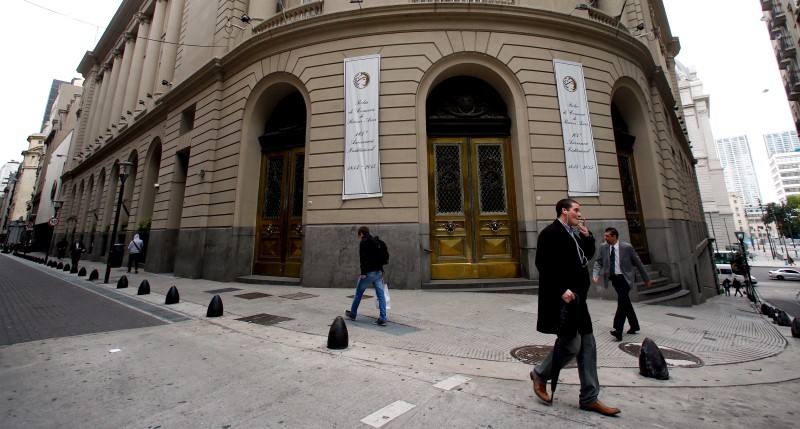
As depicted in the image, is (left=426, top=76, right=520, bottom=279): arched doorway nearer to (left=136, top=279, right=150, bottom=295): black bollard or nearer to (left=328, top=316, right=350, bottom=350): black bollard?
(left=328, top=316, right=350, bottom=350): black bollard

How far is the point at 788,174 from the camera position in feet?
382

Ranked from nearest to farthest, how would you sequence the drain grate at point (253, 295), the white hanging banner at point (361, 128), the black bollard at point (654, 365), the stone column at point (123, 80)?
the black bollard at point (654, 365), the drain grate at point (253, 295), the white hanging banner at point (361, 128), the stone column at point (123, 80)

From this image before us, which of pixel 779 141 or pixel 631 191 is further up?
pixel 779 141

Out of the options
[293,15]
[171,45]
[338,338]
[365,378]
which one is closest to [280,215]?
[293,15]

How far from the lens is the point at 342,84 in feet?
35.7

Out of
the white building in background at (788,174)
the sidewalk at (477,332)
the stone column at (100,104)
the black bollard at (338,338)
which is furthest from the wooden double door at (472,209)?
the white building in background at (788,174)

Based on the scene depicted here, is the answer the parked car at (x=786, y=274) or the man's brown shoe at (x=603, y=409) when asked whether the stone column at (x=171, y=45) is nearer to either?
the man's brown shoe at (x=603, y=409)

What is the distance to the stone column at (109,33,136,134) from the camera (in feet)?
Result: 86.1

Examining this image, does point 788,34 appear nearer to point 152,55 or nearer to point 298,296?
point 298,296

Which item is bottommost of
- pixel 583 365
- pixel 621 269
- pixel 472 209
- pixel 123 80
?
pixel 583 365

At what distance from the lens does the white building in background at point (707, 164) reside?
2183 inches

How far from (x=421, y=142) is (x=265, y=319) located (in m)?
6.75

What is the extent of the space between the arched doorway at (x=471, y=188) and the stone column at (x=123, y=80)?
28.4 meters

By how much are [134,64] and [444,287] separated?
2968 centimetres
